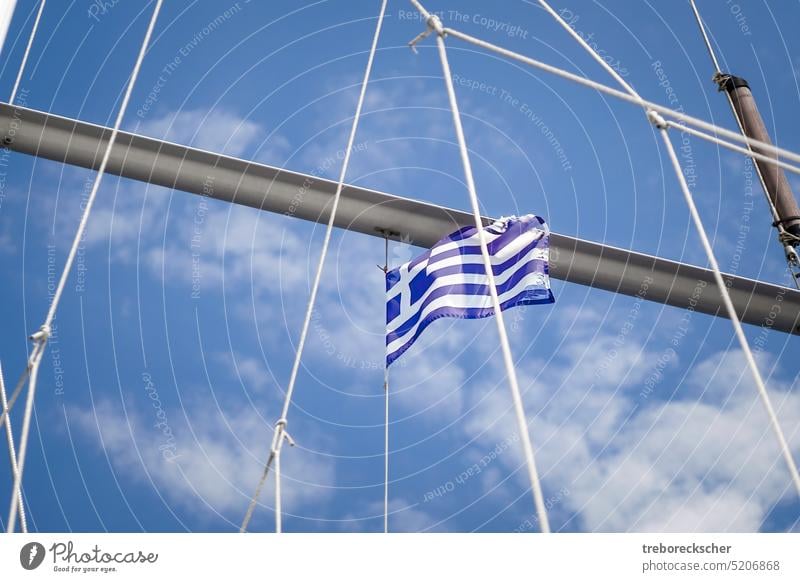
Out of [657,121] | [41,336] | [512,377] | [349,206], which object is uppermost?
[657,121]

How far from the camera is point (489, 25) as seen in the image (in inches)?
2127

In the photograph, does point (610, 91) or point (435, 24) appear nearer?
point (610, 91)

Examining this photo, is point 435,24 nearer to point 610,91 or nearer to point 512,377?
point 610,91

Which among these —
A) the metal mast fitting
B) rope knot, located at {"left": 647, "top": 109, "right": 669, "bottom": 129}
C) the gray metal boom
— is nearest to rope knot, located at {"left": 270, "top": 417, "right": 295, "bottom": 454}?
rope knot, located at {"left": 647, "top": 109, "right": 669, "bottom": 129}

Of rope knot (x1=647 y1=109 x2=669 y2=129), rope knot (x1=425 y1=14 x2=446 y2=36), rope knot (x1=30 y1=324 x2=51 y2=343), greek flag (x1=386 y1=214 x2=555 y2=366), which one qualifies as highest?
rope knot (x1=425 y1=14 x2=446 y2=36)

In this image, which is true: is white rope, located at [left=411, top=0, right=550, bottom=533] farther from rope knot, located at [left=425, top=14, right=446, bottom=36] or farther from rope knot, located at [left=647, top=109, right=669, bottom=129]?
rope knot, located at [left=647, top=109, right=669, bottom=129]

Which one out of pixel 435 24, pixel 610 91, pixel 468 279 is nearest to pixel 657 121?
pixel 610 91

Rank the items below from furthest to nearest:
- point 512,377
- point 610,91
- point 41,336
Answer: point 610,91, point 41,336, point 512,377

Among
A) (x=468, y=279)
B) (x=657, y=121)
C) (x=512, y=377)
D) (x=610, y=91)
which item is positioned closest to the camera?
(x=512, y=377)

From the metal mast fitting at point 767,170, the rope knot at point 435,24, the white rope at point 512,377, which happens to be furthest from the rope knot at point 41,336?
the metal mast fitting at point 767,170

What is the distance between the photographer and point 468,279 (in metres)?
11.7

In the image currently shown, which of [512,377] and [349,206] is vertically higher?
[349,206]

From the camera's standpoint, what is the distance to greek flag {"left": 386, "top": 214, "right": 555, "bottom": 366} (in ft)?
37.7
